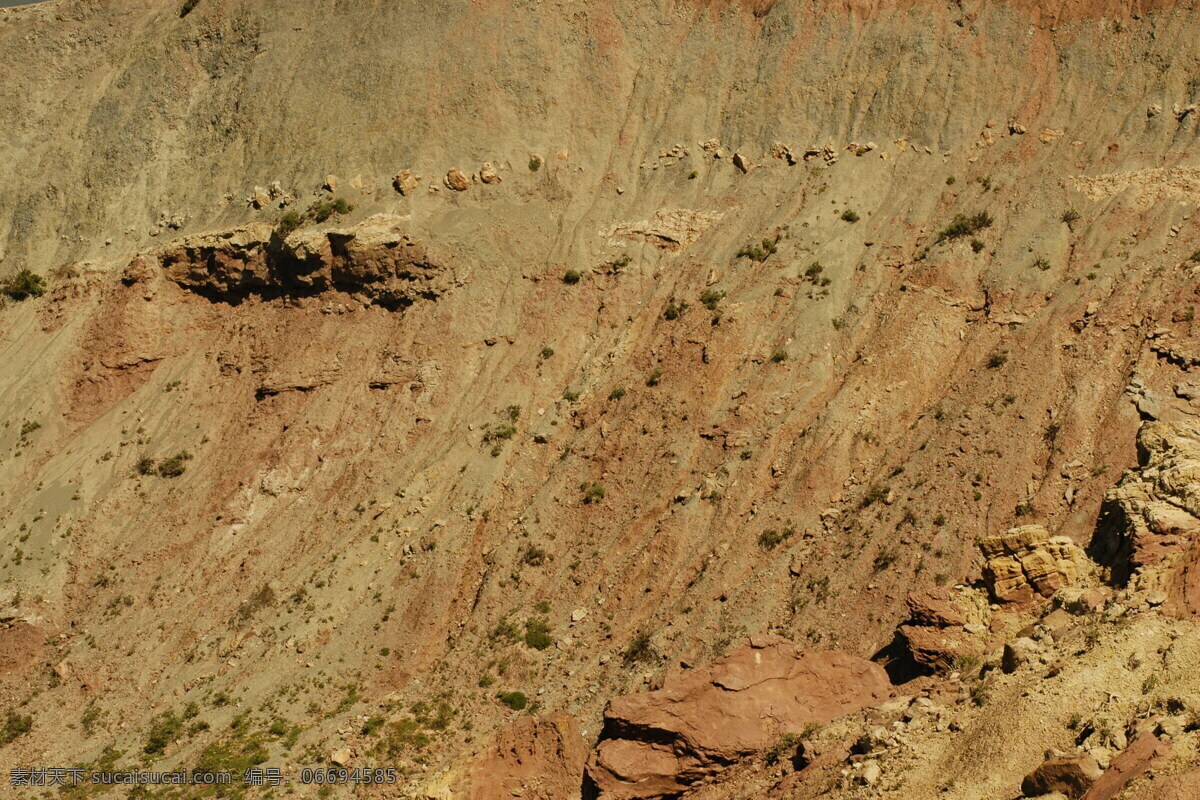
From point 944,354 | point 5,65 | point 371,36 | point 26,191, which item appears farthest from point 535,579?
Result: point 5,65

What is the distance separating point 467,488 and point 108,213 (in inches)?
796

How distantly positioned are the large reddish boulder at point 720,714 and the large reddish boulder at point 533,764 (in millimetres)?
1373

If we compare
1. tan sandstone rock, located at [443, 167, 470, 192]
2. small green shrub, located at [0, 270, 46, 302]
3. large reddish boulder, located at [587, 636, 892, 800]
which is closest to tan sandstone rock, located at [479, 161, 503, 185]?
tan sandstone rock, located at [443, 167, 470, 192]

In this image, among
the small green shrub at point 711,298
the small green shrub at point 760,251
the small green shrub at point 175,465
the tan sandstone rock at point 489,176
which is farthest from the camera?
the tan sandstone rock at point 489,176

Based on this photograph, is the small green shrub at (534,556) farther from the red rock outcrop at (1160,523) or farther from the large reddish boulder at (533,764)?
the red rock outcrop at (1160,523)

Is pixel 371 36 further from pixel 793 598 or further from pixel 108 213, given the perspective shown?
pixel 793 598

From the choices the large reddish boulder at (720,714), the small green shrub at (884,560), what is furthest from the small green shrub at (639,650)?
the small green shrub at (884,560)

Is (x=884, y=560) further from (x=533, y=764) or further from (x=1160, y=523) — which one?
(x=533, y=764)

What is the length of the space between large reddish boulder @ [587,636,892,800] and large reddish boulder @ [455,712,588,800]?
54.0 inches

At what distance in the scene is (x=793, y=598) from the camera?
25797mm

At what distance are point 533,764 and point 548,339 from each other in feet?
49.4

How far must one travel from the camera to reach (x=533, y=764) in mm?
23000

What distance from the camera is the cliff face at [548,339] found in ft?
89.4

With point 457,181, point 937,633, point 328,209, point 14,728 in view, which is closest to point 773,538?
point 937,633
